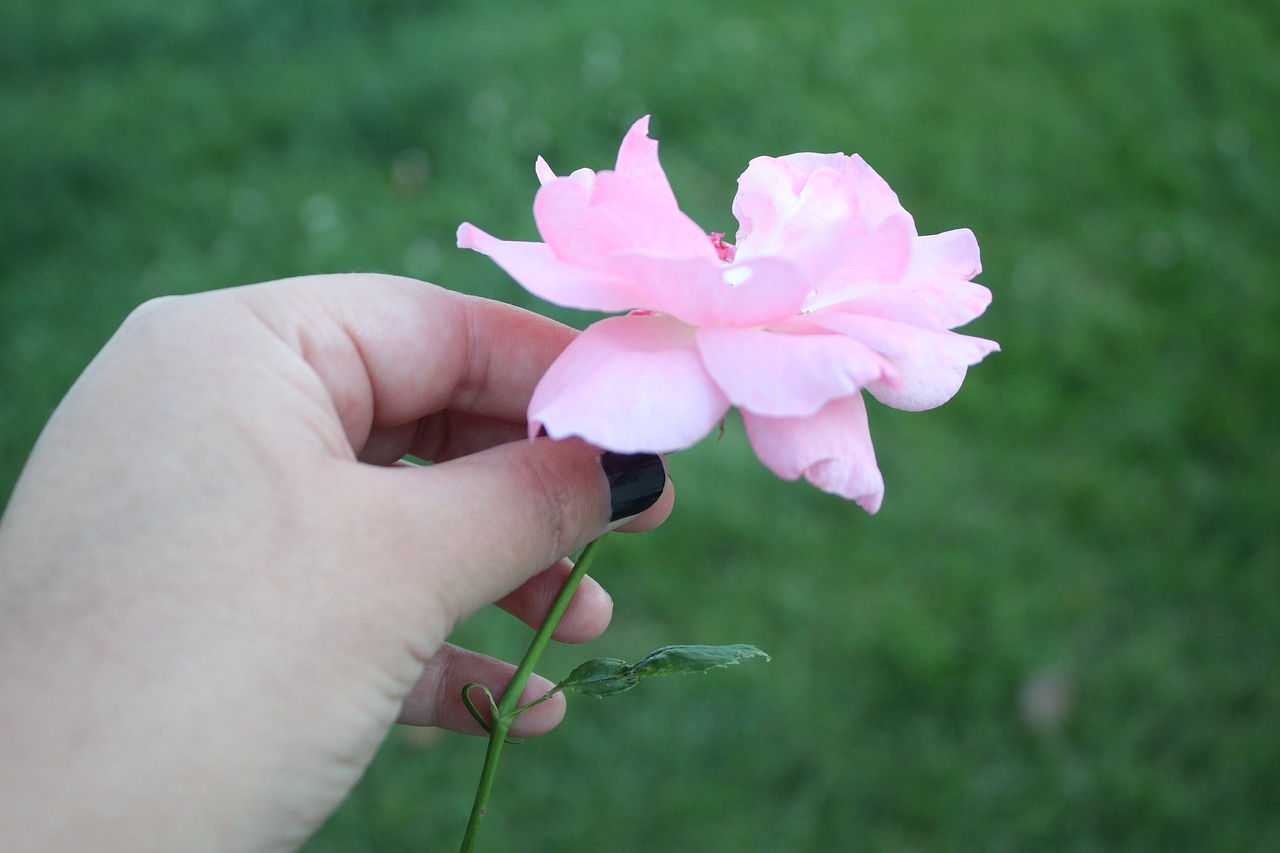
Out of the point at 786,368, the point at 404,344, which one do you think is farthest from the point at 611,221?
the point at 404,344

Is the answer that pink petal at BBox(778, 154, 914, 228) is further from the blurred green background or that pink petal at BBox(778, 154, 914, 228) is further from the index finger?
the blurred green background

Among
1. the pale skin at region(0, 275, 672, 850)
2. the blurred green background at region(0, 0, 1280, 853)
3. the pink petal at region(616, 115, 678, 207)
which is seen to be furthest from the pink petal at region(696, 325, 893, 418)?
the blurred green background at region(0, 0, 1280, 853)

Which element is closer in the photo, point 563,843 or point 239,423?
point 239,423

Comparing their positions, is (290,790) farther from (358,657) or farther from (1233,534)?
(1233,534)

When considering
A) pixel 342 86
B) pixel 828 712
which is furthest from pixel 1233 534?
pixel 342 86

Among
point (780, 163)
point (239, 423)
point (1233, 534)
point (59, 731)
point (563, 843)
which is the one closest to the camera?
point (59, 731)

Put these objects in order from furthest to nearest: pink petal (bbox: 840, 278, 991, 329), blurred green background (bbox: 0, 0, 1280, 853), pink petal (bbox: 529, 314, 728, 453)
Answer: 1. blurred green background (bbox: 0, 0, 1280, 853)
2. pink petal (bbox: 840, 278, 991, 329)
3. pink petal (bbox: 529, 314, 728, 453)
